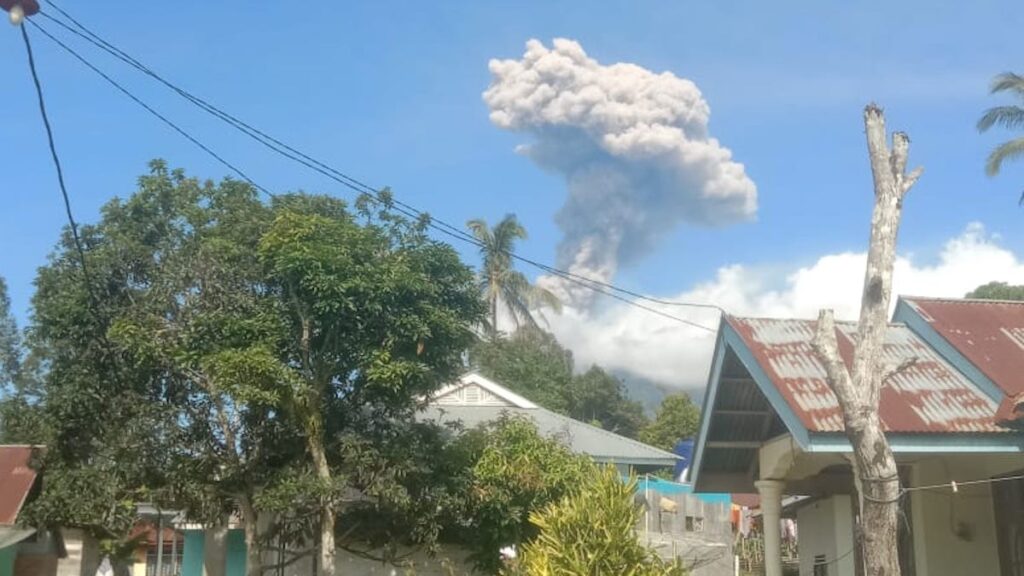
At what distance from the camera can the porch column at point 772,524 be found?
43.2 ft

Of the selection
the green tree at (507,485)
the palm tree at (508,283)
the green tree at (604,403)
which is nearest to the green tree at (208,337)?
the green tree at (507,485)

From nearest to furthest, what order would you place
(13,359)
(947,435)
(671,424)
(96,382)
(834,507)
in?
(947,435) < (834,507) < (96,382) < (13,359) < (671,424)

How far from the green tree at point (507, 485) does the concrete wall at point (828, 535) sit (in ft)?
12.0

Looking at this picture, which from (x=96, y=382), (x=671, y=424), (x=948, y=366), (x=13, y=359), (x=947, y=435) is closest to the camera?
(x=947, y=435)

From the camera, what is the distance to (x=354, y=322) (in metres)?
16.0

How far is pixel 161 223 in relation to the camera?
62.7ft

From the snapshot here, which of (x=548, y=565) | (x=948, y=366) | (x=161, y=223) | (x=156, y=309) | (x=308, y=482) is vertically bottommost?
(x=548, y=565)

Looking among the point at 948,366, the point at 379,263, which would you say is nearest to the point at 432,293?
the point at 379,263

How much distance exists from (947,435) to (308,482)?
897 centimetres

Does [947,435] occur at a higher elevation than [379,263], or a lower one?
lower

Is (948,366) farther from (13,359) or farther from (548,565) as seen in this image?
(13,359)

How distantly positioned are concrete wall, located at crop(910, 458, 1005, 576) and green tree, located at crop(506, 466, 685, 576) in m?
4.37

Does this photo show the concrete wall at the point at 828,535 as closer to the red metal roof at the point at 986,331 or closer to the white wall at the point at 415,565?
the red metal roof at the point at 986,331

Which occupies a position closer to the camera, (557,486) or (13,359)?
(557,486)
